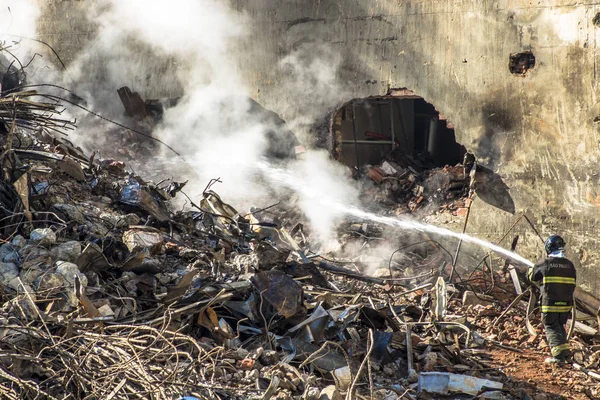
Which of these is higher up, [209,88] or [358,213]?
[209,88]

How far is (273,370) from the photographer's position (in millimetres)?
4395

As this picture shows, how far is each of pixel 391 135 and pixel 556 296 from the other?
382cm

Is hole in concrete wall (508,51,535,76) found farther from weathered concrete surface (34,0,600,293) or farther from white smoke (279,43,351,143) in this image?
white smoke (279,43,351,143)

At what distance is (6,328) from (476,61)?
5524mm

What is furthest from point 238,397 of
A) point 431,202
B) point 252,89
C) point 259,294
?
point 252,89

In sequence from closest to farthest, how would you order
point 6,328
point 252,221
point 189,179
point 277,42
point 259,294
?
1. point 6,328
2. point 259,294
3. point 252,221
4. point 277,42
5. point 189,179

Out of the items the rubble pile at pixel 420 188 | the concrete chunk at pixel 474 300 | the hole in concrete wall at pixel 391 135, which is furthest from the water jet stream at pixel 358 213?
the concrete chunk at pixel 474 300

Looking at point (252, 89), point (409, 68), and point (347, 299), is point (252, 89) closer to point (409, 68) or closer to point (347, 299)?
point (409, 68)

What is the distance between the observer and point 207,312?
→ 4.91 m

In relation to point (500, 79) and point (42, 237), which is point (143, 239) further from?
point (500, 79)

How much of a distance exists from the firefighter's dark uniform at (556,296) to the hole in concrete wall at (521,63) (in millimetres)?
2132

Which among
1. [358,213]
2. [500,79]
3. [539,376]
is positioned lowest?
[539,376]

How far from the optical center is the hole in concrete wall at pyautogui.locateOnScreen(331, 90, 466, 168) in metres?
9.02

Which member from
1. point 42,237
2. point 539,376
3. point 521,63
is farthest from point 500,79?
point 42,237
